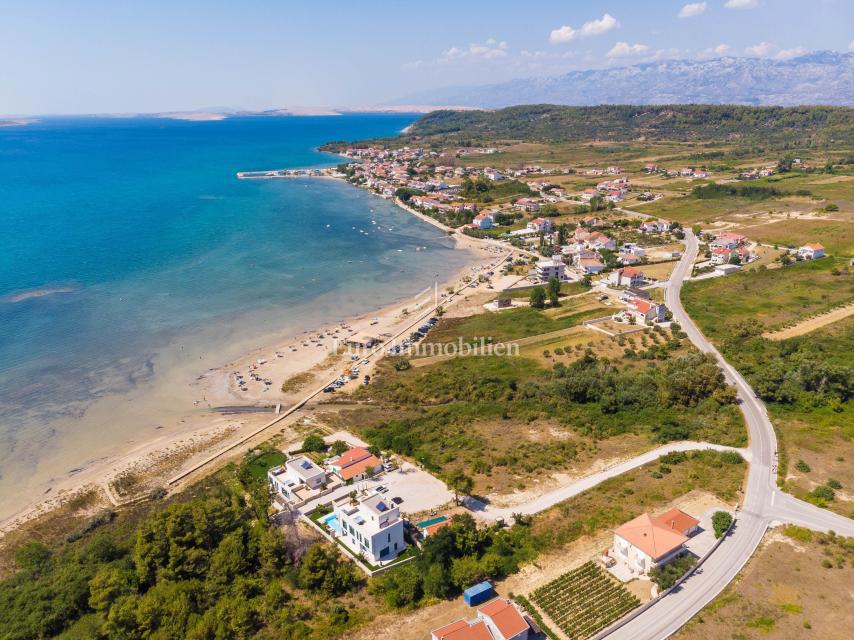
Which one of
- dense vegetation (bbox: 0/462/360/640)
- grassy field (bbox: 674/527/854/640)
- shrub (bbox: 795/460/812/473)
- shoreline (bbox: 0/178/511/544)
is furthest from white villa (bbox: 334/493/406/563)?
shrub (bbox: 795/460/812/473)

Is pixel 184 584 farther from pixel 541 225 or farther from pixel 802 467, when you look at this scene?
pixel 541 225

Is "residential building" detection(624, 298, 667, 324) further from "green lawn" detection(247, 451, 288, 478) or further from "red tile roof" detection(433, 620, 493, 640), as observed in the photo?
"red tile roof" detection(433, 620, 493, 640)

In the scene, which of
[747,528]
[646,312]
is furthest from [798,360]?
[747,528]

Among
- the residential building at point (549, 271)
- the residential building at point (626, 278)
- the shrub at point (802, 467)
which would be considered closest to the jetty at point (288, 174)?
the residential building at point (549, 271)

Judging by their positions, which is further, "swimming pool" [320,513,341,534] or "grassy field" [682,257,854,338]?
"grassy field" [682,257,854,338]

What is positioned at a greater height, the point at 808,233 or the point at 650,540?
the point at 808,233

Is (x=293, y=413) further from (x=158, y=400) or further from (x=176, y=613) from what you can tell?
(x=176, y=613)
